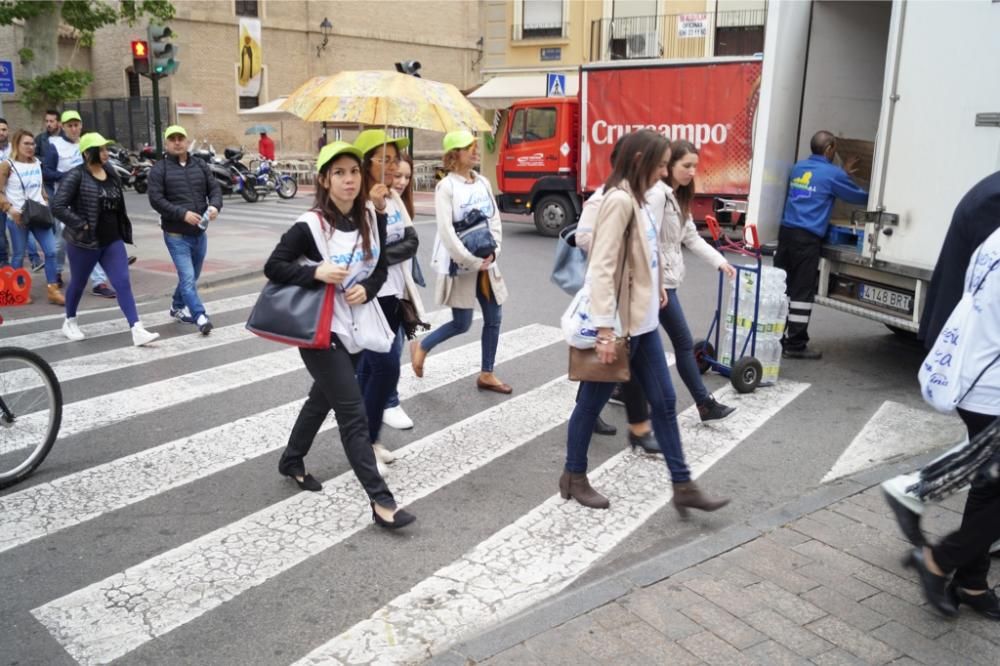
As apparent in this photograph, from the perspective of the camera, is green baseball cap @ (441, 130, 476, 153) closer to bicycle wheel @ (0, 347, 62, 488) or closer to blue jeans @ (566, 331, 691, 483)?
blue jeans @ (566, 331, 691, 483)

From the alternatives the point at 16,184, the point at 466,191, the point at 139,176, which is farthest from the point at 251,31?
the point at 466,191

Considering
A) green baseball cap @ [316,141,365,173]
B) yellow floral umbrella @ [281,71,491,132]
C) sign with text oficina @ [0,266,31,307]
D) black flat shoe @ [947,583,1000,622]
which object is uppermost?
yellow floral umbrella @ [281,71,491,132]

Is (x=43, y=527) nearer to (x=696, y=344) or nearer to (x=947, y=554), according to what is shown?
(x=947, y=554)

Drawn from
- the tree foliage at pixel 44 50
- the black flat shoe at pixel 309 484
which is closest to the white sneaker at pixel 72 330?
the black flat shoe at pixel 309 484

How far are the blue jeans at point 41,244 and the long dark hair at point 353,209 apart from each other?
6.86m

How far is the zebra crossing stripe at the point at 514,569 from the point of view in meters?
3.36

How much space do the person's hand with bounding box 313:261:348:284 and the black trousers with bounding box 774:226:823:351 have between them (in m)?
4.37

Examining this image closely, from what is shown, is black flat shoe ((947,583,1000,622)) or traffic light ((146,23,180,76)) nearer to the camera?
black flat shoe ((947,583,1000,622))

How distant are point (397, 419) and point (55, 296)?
584 cm

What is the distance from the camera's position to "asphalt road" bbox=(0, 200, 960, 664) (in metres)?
3.53

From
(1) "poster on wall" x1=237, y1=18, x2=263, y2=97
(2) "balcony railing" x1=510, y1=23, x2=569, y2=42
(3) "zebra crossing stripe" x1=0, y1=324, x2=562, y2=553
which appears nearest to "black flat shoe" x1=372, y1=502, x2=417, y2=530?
(3) "zebra crossing stripe" x1=0, y1=324, x2=562, y2=553

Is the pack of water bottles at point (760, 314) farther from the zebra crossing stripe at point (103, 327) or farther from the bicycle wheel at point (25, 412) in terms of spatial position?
the zebra crossing stripe at point (103, 327)

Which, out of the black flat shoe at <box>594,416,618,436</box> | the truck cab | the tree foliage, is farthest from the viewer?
the truck cab

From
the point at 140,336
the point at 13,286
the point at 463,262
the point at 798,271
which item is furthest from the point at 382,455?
the point at 13,286
